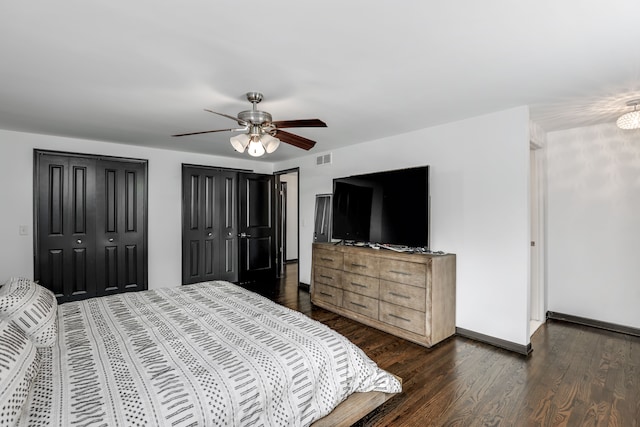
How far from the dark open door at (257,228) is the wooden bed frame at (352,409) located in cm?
387

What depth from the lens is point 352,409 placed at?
1.86m

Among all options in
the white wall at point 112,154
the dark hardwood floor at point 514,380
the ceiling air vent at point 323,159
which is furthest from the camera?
the ceiling air vent at point 323,159

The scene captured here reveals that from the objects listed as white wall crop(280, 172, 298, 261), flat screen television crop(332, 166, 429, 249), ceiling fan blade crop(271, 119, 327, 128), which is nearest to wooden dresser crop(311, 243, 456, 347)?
flat screen television crop(332, 166, 429, 249)

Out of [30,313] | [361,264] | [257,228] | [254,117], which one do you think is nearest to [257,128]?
[254,117]

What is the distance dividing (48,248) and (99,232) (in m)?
0.56

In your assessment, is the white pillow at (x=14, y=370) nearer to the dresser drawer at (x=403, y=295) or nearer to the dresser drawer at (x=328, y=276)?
the dresser drawer at (x=403, y=295)

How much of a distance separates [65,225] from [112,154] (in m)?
1.12

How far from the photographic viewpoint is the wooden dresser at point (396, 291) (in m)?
3.02

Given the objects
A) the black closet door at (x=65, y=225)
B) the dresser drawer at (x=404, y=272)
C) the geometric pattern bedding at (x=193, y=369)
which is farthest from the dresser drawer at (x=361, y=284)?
the black closet door at (x=65, y=225)

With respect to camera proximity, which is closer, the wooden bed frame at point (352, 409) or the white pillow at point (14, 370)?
the white pillow at point (14, 370)

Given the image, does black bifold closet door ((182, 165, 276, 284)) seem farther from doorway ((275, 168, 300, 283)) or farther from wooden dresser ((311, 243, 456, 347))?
wooden dresser ((311, 243, 456, 347))

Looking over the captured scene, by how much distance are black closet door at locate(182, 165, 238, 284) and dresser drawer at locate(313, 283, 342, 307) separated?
184cm

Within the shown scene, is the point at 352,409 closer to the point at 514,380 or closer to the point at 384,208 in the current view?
the point at 514,380

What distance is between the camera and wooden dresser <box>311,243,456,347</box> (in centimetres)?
302
